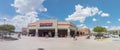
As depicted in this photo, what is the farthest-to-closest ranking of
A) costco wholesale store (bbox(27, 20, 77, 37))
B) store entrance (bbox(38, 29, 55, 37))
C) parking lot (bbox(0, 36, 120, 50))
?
store entrance (bbox(38, 29, 55, 37)) < costco wholesale store (bbox(27, 20, 77, 37)) < parking lot (bbox(0, 36, 120, 50))

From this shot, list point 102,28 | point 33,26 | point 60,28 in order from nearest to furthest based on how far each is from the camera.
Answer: point 60,28 < point 33,26 < point 102,28

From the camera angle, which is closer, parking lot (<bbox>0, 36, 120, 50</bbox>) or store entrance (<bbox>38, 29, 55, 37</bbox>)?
parking lot (<bbox>0, 36, 120, 50</bbox>)

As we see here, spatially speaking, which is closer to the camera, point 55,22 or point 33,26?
point 55,22

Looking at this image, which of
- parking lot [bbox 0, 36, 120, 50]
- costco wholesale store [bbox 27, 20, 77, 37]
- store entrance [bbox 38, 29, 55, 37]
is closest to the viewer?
parking lot [bbox 0, 36, 120, 50]

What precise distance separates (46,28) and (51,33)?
3634 millimetres

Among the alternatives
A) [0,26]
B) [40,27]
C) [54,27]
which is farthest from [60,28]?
[0,26]

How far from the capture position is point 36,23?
76.6 metres

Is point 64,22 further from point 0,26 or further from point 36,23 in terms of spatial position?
point 0,26

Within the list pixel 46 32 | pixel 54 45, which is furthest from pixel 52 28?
pixel 54 45

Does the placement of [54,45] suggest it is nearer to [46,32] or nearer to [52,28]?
[52,28]

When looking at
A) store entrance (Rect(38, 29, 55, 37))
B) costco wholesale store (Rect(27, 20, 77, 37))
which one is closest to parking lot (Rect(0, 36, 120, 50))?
costco wholesale store (Rect(27, 20, 77, 37))

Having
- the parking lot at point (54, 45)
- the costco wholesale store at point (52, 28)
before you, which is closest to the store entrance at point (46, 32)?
the costco wholesale store at point (52, 28)

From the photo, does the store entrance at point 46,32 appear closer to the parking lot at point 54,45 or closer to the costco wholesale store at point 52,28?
the costco wholesale store at point 52,28

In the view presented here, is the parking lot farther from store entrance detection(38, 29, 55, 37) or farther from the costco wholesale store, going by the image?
store entrance detection(38, 29, 55, 37)
